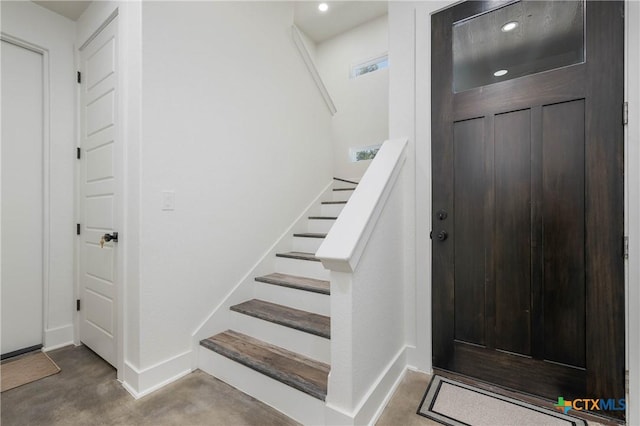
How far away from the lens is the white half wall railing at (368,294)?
130 centimetres

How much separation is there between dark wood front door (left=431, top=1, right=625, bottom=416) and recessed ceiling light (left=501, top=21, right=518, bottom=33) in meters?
0.07

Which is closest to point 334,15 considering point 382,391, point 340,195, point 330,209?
point 340,195

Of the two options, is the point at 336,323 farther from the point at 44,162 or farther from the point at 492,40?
the point at 44,162

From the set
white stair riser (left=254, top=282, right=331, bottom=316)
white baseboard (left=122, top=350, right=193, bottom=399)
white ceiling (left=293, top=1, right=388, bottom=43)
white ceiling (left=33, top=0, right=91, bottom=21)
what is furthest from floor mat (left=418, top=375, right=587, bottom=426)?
white ceiling (left=293, top=1, right=388, bottom=43)

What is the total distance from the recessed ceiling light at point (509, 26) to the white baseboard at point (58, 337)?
3.92 meters

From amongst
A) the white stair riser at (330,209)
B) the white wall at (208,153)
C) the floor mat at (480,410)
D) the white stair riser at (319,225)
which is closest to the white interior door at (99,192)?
the white wall at (208,153)

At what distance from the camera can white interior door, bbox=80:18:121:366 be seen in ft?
6.49

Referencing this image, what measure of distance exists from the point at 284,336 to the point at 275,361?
179 mm

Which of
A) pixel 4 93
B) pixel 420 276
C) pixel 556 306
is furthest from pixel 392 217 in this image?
pixel 4 93

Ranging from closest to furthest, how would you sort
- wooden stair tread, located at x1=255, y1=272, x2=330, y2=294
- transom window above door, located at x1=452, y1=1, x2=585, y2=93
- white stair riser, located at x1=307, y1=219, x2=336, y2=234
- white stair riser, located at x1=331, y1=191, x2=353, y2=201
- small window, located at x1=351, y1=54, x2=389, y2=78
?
transom window above door, located at x1=452, y1=1, x2=585, y2=93 → wooden stair tread, located at x1=255, y1=272, x2=330, y2=294 → white stair riser, located at x1=307, y1=219, x2=336, y2=234 → white stair riser, located at x1=331, y1=191, x2=353, y2=201 → small window, located at x1=351, y1=54, x2=389, y2=78

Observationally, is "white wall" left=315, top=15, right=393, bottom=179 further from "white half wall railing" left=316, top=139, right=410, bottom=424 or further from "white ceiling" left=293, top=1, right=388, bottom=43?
"white half wall railing" left=316, top=139, right=410, bottom=424

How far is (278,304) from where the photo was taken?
2.17 meters

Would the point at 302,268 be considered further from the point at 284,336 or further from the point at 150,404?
the point at 150,404

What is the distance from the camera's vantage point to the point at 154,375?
173cm
